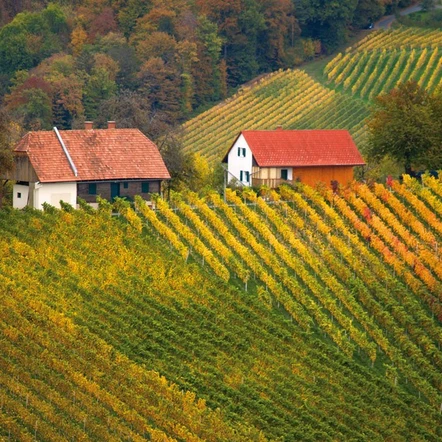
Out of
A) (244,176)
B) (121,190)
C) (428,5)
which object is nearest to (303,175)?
(244,176)

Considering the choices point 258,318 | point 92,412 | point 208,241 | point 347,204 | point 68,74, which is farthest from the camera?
point 68,74

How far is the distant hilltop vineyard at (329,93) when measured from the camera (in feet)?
372

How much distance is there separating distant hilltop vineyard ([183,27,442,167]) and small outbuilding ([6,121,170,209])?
30.1 m

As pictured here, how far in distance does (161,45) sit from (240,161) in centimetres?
4514

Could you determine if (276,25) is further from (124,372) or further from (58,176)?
(124,372)

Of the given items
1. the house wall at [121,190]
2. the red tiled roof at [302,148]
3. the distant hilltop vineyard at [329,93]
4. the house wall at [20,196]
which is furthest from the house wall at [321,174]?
the distant hilltop vineyard at [329,93]

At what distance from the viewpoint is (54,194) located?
72312 millimetres

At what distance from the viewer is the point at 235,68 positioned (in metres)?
132

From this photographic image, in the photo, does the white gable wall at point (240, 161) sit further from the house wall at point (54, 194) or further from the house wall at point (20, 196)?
the house wall at point (20, 196)

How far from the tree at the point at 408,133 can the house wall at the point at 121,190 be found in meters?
13.7

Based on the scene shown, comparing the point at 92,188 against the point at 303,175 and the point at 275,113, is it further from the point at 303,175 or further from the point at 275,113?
the point at 275,113

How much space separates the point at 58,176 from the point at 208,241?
25.1ft

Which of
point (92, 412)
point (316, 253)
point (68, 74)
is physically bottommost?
point (92, 412)

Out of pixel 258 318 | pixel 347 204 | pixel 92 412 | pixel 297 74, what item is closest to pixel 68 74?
pixel 297 74
